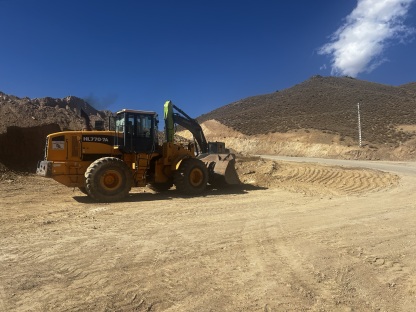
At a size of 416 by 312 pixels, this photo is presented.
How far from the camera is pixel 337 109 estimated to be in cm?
6106

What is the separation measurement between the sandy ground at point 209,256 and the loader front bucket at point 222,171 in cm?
361

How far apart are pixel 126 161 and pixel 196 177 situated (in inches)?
98.9

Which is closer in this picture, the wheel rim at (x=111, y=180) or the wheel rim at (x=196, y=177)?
the wheel rim at (x=111, y=180)

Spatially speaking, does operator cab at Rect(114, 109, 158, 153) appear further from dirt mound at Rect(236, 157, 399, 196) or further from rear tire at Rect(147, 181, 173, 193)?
dirt mound at Rect(236, 157, 399, 196)

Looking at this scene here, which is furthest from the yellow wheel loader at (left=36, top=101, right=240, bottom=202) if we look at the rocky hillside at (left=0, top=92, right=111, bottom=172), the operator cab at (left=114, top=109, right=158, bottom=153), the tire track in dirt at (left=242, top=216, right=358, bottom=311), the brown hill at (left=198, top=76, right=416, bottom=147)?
the brown hill at (left=198, top=76, right=416, bottom=147)

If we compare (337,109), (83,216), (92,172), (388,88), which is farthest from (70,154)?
(388,88)

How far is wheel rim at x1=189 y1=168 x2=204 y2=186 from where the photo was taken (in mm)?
13156

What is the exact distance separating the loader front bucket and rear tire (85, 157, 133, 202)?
13.1ft

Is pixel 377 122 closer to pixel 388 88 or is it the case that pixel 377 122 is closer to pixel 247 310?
pixel 388 88

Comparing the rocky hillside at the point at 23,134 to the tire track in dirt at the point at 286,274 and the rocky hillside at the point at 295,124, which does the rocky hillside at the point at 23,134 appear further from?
the tire track in dirt at the point at 286,274

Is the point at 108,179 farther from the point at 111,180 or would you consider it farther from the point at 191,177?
the point at 191,177

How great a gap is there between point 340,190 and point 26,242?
10.7 metres

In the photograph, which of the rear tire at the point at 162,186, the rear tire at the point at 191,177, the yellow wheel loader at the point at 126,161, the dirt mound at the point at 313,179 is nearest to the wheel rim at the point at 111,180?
the yellow wheel loader at the point at 126,161

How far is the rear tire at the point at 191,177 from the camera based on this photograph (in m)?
12.9
